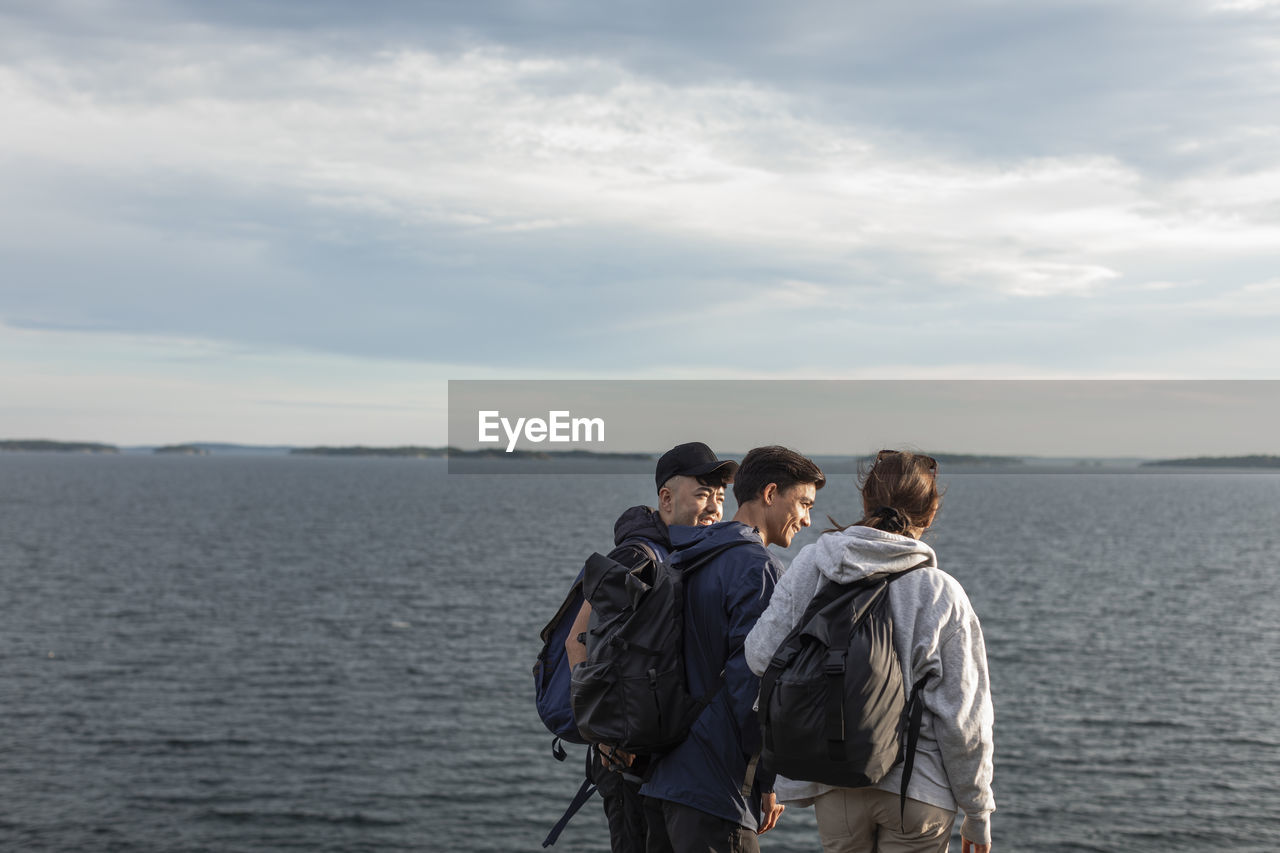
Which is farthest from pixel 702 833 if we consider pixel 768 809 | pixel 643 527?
pixel 643 527

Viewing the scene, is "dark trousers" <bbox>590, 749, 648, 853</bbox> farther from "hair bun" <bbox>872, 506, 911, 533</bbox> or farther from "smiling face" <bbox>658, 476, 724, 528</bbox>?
"hair bun" <bbox>872, 506, 911, 533</bbox>

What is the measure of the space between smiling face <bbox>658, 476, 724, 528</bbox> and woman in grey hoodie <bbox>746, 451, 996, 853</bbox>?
0.80 metres

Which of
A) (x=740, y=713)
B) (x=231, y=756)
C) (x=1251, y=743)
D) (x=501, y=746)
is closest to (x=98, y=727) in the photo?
(x=231, y=756)

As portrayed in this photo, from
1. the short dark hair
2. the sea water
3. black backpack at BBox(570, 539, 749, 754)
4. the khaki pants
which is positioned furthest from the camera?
the sea water

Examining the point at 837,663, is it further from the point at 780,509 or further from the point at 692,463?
the point at 692,463

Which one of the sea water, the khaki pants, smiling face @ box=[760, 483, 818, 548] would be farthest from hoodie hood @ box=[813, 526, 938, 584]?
the sea water

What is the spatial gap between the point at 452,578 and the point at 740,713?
43.4 metres

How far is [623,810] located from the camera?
13.2 ft

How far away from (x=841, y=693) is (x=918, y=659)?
1.02 ft

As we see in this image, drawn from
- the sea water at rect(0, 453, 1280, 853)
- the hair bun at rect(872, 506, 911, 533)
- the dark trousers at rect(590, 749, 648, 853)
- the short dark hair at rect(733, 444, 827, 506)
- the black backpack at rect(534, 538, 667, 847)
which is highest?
the short dark hair at rect(733, 444, 827, 506)

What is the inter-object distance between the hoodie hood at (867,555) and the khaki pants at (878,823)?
2.50 feet

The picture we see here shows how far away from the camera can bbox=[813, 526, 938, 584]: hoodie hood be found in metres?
3.13

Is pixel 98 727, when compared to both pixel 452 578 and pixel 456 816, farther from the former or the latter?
pixel 452 578

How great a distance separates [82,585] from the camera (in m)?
43.9
